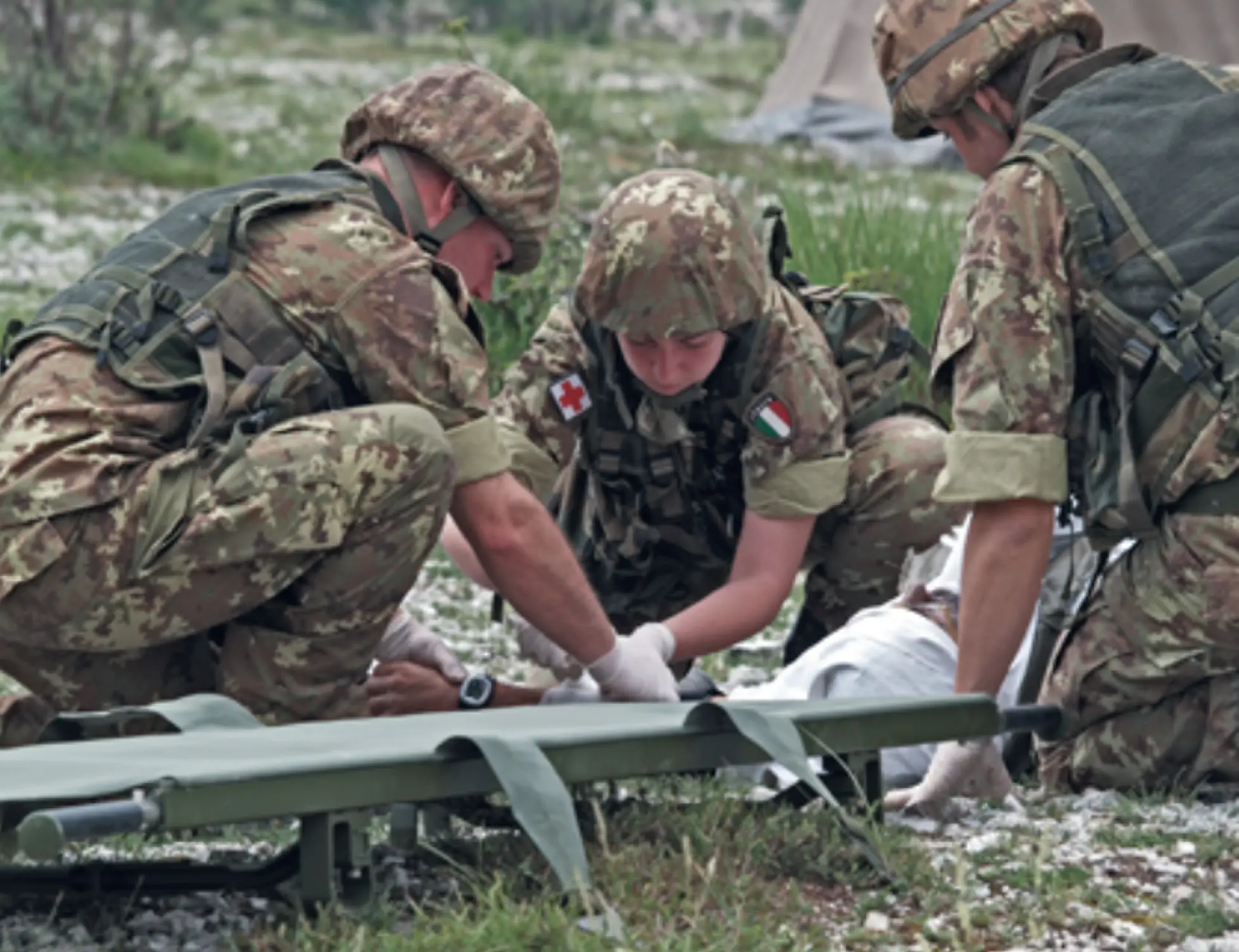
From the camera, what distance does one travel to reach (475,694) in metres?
4.90

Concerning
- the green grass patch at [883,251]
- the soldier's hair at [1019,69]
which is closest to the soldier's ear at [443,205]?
the soldier's hair at [1019,69]

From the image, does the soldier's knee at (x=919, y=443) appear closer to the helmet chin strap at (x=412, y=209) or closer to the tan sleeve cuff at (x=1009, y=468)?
the tan sleeve cuff at (x=1009, y=468)

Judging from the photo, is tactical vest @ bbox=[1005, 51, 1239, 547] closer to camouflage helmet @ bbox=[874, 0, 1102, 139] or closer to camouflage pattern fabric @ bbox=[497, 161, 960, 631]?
camouflage helmet @ bbox=[874, 0, 1102, 139]

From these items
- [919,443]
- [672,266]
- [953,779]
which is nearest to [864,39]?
[919,443]

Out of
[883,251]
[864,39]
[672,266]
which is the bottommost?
[864,39]

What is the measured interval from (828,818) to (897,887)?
0.25 metres

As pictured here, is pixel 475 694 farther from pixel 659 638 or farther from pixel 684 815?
pixel 684 815

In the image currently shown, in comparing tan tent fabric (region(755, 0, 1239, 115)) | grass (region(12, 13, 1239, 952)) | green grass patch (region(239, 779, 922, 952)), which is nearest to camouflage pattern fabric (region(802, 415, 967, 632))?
grass (region(12, 13, 1239, 952))

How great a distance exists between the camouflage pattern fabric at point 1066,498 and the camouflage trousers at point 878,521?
0.78m

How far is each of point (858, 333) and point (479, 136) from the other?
4.03 ft

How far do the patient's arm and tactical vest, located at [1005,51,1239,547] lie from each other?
119cm

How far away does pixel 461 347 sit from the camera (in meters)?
4.58

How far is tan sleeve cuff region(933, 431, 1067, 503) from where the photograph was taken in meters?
4.36

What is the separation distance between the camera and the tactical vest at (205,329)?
4504mm
